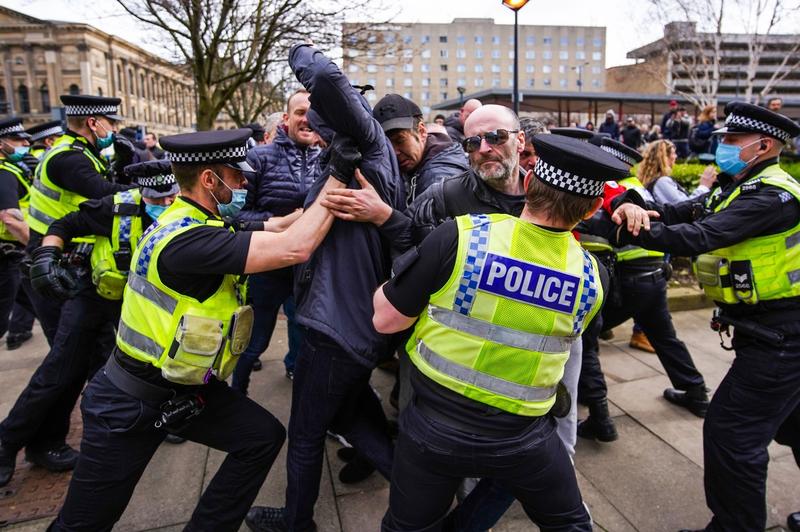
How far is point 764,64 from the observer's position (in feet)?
270

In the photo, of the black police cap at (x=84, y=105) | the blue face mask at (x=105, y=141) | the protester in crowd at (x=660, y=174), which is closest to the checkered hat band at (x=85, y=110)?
the black police cap at (x=84, y=105)

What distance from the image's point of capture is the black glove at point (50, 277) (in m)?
2.81

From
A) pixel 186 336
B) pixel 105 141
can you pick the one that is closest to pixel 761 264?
pixel 186 336

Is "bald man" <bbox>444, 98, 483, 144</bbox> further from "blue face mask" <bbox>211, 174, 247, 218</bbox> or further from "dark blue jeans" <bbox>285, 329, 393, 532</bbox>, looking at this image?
"dark blue jeans" <bbox>285, 329, 393, 532</bbox>

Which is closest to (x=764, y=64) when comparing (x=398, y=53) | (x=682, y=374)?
(x=398, y=53)

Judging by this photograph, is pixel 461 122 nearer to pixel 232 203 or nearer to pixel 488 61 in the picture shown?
pixel 232 203

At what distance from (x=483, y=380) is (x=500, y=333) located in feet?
0.58

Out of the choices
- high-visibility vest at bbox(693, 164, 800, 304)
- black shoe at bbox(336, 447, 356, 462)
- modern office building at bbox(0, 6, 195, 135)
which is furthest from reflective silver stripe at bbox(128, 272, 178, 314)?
modern office building at bbox(0, 6, 195, 135)

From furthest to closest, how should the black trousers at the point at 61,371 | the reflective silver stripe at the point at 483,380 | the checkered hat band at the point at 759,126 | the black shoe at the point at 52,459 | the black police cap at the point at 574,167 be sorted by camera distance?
the black shoe at the point at 52,459 → the black trousers at the point at 61,371 → the checkered hat band at the point at 759,126 → the reflective silver stripe at the point at 483,380 → the black police cap at the point at 574,167

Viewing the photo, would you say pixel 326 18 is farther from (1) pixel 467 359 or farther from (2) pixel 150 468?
(1) pixel 467 359

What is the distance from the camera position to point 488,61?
99.8 meters

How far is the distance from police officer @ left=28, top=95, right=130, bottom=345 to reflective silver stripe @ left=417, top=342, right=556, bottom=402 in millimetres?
2832

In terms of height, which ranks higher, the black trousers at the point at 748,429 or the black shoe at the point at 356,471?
the black trousers at the point at 748,429

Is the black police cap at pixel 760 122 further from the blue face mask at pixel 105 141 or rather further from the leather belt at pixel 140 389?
the blue face mask at pixel 105 141
